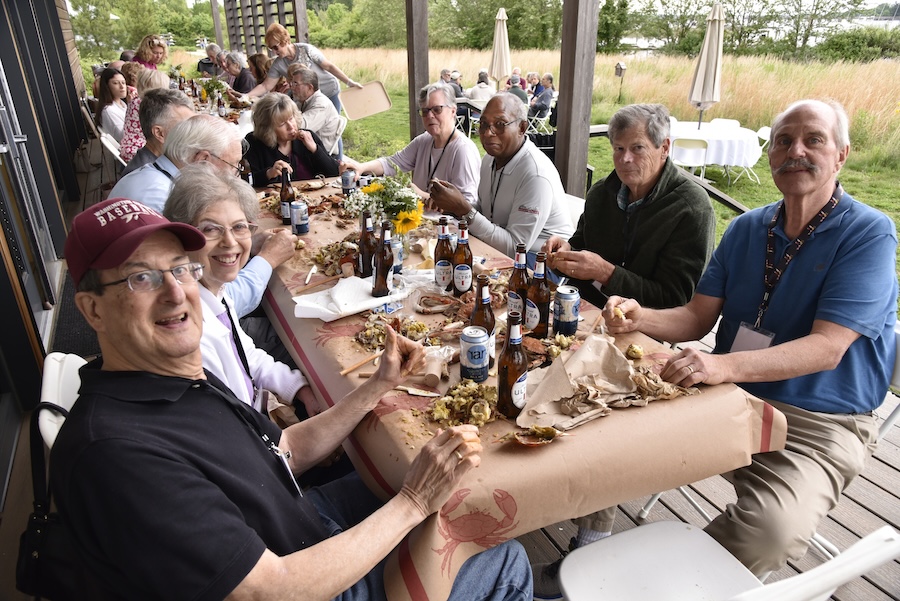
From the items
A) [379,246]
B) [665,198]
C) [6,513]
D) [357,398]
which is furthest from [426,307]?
[6,513]

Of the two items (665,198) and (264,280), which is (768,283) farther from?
(264,280)

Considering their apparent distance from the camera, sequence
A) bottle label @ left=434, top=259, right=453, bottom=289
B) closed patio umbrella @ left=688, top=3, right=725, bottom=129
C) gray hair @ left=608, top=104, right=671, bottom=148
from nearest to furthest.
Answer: bottle label @ left=434, top=259, right=453, bottom=289 < gray hair @ left=608, top=104, right=671, bottom=148 < closed patio umbrella @ left=688, top=3, right=725, bottom=129

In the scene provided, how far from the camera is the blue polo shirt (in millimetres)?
1834

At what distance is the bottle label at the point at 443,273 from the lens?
7.71 feet

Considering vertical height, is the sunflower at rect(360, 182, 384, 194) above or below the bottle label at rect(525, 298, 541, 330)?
above

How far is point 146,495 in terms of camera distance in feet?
3.16

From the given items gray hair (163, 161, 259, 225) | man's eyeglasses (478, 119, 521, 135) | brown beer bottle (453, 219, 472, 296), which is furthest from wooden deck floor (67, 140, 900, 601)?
man's eyeglasses (478, 119, 521, 135)

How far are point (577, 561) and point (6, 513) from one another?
2493 mm

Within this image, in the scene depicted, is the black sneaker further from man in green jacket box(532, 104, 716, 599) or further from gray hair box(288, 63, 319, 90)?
gray hair box(288, 63, 319, 90)

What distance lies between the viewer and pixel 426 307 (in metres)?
2.18

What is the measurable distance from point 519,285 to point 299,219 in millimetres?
1565

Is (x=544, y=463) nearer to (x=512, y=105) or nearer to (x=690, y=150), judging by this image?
(x=512, y=105)

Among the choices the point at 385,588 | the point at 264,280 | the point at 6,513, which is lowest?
the point at 6,513

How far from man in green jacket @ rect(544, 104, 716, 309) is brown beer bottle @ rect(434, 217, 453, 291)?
0.44 metres
